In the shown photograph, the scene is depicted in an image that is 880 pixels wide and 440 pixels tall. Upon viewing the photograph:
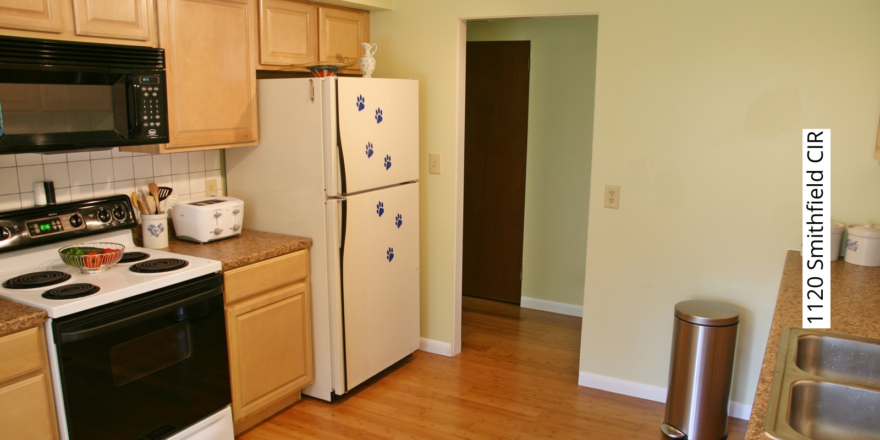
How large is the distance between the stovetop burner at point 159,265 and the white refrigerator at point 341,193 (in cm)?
69

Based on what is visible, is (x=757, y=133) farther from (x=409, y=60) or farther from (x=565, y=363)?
→ (x=409, y=60)

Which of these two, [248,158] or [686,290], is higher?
[248,158]

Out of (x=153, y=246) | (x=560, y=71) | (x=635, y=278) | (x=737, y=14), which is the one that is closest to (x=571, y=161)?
(x=560, y=71)

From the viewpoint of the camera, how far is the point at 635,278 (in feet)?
10.3

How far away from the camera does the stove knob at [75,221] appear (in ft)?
8.25

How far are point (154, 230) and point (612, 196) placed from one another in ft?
7.11

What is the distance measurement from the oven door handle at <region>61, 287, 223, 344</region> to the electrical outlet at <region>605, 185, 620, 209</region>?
6.16 ft

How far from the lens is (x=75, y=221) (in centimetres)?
253

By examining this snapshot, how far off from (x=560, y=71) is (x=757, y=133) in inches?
66.3

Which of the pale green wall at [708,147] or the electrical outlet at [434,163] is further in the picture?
the electrical outlet at [434,163]

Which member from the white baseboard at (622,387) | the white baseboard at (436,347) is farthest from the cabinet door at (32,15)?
the white baseboard at (622,387)

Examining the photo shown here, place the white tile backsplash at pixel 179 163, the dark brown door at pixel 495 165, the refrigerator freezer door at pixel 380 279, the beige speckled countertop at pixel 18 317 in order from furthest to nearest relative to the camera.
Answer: the dark brown door at pixel 495 165 < the refrigerator freezer door at pixel 380 279 < the white tile backsplash at pixel 179 163 < the beige speckled countertop at pixel 18 317

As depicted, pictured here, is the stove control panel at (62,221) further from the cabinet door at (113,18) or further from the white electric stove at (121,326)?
the cabinet door at (113,18)

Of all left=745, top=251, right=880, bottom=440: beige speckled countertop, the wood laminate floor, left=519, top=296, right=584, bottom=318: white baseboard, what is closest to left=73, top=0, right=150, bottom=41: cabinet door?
the wood laminate floor
